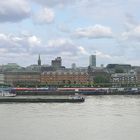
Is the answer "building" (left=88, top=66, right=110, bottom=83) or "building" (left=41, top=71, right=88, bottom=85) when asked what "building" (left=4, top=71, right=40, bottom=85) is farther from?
"building" (left=88, top=66, right=110, bottom=83)

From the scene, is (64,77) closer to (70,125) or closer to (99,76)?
(99,76)

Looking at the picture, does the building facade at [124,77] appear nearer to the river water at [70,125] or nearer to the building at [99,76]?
the building at [99,76]

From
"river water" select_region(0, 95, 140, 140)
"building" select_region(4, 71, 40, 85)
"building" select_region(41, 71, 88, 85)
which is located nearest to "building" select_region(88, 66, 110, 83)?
"building" select_region(41, 71, 88, 85)

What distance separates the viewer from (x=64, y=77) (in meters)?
173

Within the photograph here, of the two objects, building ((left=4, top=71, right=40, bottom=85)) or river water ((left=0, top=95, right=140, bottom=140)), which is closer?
river water ((left=0, top=95, right=140, bottom=140))

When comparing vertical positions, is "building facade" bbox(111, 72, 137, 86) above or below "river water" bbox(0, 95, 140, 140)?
above

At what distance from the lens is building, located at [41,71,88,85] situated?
564 ft

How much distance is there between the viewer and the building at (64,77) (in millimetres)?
171875

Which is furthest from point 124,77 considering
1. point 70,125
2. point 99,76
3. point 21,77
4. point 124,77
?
point 70,125

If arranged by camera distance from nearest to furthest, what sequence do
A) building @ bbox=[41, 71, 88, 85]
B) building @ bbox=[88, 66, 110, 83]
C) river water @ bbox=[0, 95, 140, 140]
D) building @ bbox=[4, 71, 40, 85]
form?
river water @ bbox=[0, 95, 140, 140]
building @ bbox=[88, 66, 110, 83]
building @ bbox=[41, 71, 88, 85]
building @ bbox=[4, 71, 40, 85]

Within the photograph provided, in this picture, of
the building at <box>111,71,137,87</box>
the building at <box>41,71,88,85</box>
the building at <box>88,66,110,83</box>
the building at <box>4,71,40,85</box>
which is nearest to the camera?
A: the building at <box>88,66,110,83</box>

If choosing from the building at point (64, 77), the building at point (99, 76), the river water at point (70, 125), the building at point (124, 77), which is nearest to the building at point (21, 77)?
the building at point (64, 77)

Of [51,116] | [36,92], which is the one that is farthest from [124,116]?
[36,92]

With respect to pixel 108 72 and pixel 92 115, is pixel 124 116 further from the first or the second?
pixel 108 72
